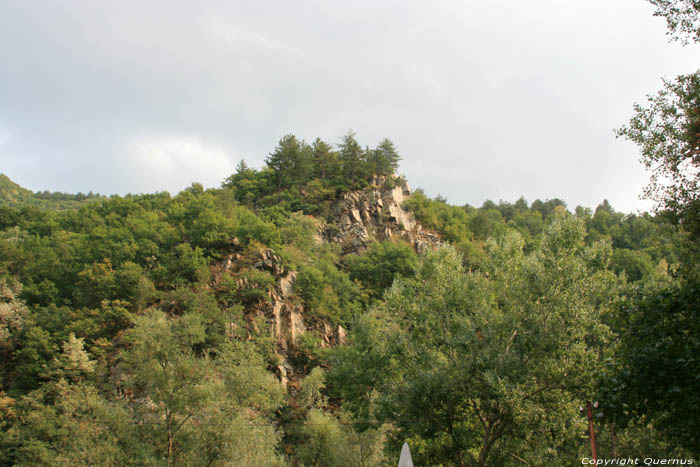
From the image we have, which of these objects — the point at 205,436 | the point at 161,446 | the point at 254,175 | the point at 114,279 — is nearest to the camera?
the point at 205,436

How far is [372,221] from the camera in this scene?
184 feet

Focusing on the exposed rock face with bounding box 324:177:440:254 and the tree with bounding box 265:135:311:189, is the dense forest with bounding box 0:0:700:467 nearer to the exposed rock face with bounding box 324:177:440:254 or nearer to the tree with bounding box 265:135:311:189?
the exposed rock face with bounding box 324:177:440:254

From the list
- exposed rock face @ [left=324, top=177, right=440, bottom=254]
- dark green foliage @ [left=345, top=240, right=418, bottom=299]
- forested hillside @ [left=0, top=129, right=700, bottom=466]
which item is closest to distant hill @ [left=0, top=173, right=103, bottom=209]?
forested hillside @ [left=0, top=129, right=700, bottom=466]

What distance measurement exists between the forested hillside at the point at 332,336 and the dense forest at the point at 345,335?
9 cm

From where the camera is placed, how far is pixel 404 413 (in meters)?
15.4

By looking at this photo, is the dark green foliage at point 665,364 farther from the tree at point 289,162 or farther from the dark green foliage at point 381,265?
the tree at point 289,162

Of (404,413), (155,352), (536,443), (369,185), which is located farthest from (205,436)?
(369,185)

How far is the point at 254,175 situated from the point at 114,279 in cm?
3465

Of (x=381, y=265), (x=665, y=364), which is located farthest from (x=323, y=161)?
(x=665, y=364)

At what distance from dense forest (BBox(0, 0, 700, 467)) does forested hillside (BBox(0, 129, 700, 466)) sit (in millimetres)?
92

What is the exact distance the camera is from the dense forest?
11.0m

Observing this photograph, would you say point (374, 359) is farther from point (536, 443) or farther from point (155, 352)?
point (155, 352)

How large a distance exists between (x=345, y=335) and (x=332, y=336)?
4.07 feet

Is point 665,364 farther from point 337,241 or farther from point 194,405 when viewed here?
point 337,241
